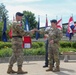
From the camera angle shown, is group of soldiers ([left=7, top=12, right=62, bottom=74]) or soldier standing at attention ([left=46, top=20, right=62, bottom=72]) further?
soldier standing at attention ([left=46, top=20, right=62, bottom=72])

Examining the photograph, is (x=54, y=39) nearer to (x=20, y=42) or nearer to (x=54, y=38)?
(x=54, y=38)

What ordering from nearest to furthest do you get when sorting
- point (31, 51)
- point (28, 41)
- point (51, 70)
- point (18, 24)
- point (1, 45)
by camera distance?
point (18, 24), point (51, 70), point (28, 41), point (31, 51), point (1, 45)

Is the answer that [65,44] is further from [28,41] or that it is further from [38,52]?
[28,41]

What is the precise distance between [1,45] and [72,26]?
17.7 feet

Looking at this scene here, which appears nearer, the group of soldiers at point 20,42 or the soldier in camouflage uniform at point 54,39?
the group of soldiers at point 20,42

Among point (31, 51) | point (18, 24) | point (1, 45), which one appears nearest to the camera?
point (18, 24)

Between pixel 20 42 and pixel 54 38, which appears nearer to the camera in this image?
pixel 20 42

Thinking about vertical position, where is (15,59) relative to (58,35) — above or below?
below

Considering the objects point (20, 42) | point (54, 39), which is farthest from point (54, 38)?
point (20, 42)

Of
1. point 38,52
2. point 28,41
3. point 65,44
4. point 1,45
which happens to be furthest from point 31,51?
point 65,44

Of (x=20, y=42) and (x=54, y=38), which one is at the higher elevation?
(x=54, y=38)

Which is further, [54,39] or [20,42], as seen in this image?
[54,39]

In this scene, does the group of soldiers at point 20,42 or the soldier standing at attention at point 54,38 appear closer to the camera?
the group of soldiers at point 20,42

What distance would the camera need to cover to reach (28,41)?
14391 mm
